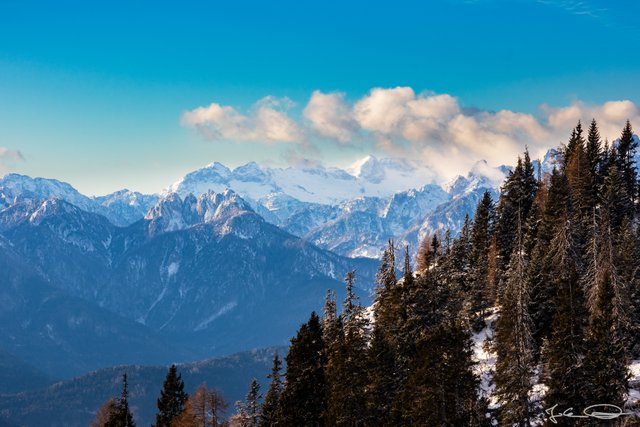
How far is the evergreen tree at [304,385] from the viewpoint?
230 feet

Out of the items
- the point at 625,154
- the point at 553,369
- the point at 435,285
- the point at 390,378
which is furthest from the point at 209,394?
the point at 625,154

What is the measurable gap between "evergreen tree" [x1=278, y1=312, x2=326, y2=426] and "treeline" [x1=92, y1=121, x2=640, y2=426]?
113 mm

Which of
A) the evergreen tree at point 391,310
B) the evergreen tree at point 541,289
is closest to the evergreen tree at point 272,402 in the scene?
the evergreen tree at point 391,310

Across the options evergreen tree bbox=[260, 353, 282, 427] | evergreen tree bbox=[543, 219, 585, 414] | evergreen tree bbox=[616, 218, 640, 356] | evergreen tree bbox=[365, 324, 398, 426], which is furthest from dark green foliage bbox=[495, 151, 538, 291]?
evergreen tree bbox=[260, 353, 282, 427]

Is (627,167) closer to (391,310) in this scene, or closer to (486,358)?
(486,358)

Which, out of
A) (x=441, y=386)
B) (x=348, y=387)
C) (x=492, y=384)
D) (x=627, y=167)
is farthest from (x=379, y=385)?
(x=627, y=167)

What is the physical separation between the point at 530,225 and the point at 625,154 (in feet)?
88.4

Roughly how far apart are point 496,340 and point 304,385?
830 inches

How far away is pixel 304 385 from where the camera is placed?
233ft

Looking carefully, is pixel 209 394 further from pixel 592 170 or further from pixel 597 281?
pixel 592 170

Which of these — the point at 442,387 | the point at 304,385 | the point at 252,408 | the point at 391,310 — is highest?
the point at 391,310

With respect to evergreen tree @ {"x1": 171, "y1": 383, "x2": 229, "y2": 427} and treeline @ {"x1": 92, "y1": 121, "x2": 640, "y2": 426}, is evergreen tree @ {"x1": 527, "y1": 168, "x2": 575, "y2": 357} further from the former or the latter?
evergreen tree @ {"x1": 171, "y1": 383, "x2": 229, "y2": 427}

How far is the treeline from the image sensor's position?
59562mm

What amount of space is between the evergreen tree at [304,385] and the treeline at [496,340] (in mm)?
113
